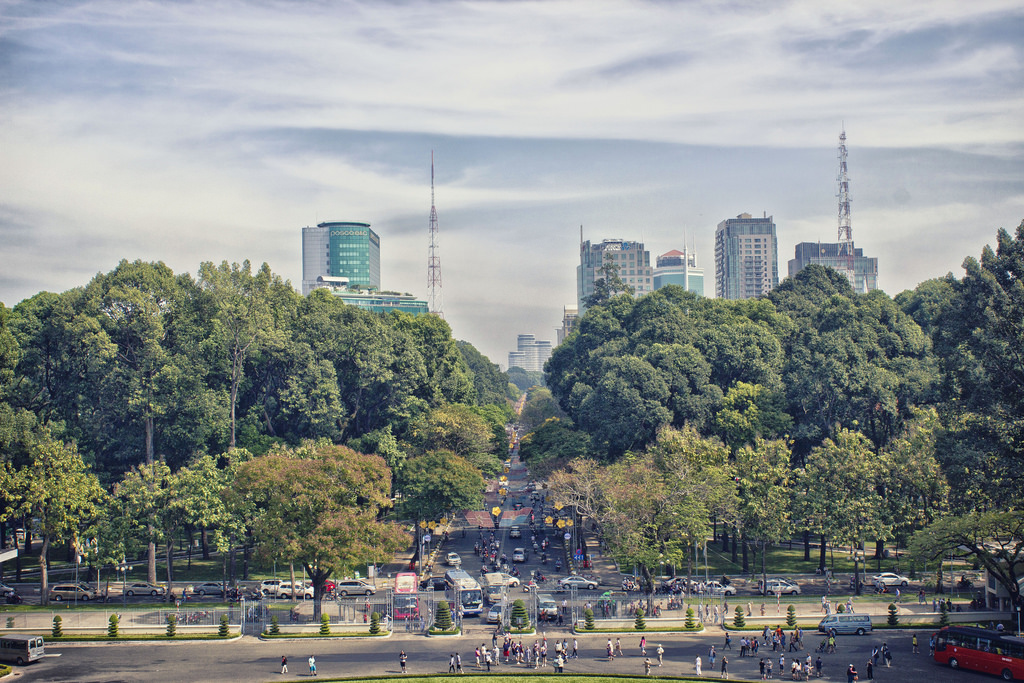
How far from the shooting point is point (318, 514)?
159ft

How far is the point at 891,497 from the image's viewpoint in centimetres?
5341

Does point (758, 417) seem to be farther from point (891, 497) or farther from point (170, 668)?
point (170, 668)

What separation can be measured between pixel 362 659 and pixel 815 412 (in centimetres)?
4592

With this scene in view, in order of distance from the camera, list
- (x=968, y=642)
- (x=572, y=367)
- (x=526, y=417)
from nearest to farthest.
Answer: (x=968, y=642)
(x=572, y=367)
(x=526, y=417)

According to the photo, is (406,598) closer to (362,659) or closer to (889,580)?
(362,659)

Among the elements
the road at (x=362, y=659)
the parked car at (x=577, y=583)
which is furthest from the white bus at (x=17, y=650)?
the parked car at (x=577, y=583)

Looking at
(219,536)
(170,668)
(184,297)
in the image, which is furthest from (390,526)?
(184,297)

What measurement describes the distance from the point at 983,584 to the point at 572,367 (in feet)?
199

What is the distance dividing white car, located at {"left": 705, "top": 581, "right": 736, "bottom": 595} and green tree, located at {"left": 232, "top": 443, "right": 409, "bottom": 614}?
20.7m

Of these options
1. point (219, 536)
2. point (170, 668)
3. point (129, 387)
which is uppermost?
point (129, 387)

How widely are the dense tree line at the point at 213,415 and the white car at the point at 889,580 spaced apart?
30.8 m

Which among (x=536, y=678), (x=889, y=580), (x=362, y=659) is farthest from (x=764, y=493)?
(x=362, y=659)

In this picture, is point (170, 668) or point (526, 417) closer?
point (170, 668)

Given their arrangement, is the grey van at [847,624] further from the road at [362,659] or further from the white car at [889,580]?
the white car at [889,580]
